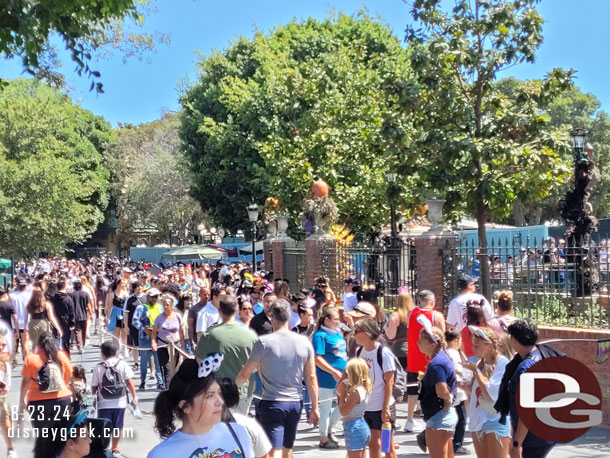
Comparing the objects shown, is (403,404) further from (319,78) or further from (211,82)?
(211,82)

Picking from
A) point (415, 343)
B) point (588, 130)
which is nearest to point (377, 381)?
point (415, 343)

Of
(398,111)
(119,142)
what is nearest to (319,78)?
(398,111)

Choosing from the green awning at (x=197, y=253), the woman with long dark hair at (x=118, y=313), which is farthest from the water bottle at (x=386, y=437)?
the green awning at (x=197, y=253)

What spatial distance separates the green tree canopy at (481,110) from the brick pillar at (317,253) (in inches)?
209

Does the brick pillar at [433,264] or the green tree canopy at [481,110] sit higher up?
the green tree canopy at [481,110]

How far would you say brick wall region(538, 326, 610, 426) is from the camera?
10664 millimetres

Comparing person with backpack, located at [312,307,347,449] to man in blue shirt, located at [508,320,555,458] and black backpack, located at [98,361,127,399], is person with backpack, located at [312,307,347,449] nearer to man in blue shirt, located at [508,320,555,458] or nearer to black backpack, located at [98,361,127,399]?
black backpack, located at [98,361,127,399]

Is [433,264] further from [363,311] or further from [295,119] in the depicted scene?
[295,119]

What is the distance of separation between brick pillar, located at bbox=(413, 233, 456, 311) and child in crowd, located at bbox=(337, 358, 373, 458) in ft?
24.7

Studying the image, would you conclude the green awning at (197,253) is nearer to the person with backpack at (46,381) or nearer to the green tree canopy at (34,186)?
the green tree canopy at (34,186)

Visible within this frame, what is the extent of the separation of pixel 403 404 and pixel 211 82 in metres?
28.3

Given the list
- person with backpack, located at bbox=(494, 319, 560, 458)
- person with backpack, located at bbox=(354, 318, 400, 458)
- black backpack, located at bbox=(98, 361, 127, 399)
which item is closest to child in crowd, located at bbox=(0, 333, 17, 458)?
black backpack, located at bbox=(98, 361, 127, 399)

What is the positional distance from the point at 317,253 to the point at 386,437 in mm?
13271

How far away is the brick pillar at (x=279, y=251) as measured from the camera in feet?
79.4
